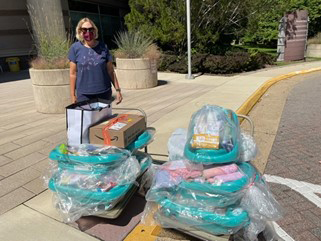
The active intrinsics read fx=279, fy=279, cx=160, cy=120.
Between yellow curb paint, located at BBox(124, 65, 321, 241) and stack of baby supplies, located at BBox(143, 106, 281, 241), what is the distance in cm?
21

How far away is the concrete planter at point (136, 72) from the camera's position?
8.70m

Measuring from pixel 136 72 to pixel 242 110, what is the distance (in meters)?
3.90

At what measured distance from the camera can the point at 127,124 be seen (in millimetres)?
2643

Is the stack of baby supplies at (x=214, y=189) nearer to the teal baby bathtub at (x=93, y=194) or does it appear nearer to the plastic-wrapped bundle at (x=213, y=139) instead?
the plastic-wrapped bundle at (x=213, y=139)

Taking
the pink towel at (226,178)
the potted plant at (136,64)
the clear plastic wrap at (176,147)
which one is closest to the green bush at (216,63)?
the potted plant at (136,64)

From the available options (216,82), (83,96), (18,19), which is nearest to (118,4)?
(18,19)

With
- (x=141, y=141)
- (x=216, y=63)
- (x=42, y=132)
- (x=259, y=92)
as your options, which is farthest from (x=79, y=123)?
(x=216, y=63)

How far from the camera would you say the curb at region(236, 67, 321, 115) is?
6.16 metres

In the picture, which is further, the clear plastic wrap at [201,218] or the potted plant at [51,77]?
the potted plant at [51,77]

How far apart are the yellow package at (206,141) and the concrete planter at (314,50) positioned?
18.5 meters

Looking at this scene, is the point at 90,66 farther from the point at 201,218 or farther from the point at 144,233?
the point at 201,218

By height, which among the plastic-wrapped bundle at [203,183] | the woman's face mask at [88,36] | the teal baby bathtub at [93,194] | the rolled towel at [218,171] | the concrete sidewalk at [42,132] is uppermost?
the woman's face mask at [88,36]

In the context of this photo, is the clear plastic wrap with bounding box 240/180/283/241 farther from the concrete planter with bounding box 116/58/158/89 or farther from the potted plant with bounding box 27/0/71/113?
the concrete planter with bounding box 116/58/158/89

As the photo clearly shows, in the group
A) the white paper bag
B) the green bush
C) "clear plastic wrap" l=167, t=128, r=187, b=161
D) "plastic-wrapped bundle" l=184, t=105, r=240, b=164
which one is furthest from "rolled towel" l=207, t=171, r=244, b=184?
the green bush
